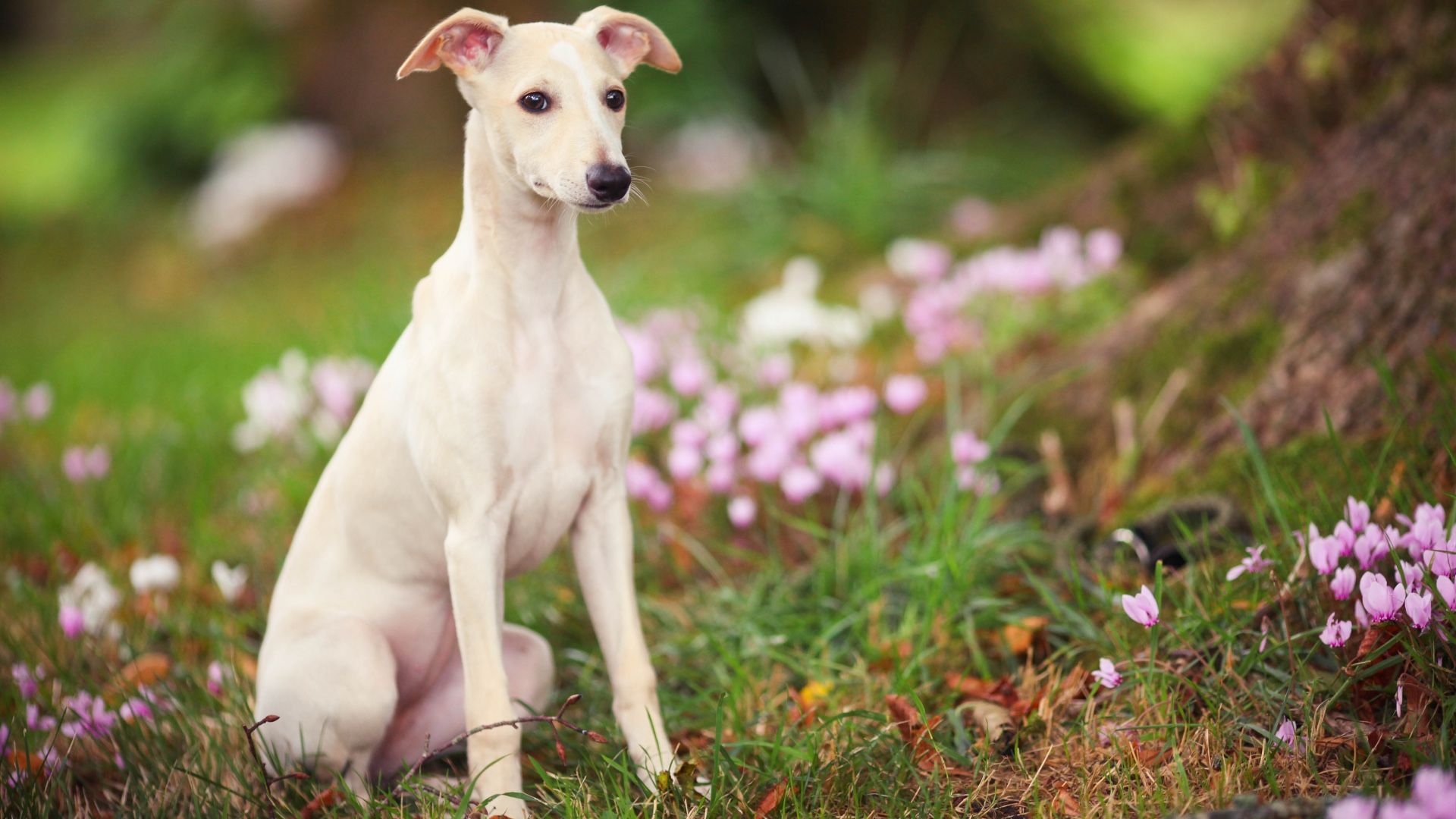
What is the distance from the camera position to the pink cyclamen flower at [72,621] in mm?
3230

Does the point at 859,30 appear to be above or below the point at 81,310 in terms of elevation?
above

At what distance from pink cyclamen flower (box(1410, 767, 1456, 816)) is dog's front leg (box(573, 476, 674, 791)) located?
4.88 feet

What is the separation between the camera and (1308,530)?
247 centimetres

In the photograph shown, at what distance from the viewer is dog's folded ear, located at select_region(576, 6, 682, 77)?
262 cm

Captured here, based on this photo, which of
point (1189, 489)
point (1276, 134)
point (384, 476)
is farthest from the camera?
point (1276, 134)

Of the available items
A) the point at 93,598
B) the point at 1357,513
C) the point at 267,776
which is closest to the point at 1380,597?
the point at 1357,513

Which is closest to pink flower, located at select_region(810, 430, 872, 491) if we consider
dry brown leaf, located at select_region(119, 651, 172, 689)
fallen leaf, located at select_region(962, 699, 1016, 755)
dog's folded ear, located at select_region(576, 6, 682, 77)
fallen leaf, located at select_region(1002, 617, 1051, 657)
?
fallen leaf, located at select_region(1002, 617, 1051, 657)

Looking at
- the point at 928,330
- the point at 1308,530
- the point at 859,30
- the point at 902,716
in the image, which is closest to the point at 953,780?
the point at 902,716

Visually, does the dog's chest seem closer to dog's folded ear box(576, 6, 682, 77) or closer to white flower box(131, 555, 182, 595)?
dog's folded ear box(576, 6, 682, 77)

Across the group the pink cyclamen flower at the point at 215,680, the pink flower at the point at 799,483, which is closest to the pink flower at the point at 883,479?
the pink flower at the point at 799,483

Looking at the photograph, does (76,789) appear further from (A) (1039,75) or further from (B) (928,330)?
(A) (1039,75)

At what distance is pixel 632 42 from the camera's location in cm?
270

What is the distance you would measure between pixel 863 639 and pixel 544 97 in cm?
166

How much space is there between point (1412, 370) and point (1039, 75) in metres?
7.04
